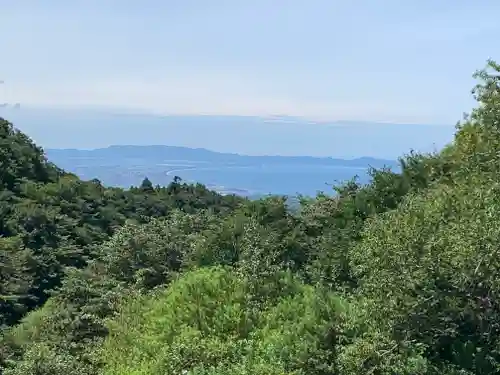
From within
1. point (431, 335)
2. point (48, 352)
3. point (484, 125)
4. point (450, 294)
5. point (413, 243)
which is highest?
point (484, 125)

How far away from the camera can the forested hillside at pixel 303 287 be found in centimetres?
1283

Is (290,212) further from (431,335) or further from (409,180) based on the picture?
(431,335)

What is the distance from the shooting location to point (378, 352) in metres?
12.7

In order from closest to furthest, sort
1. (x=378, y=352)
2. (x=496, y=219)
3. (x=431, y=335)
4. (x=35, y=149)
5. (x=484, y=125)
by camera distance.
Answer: (x=496, y=219) → (x=378, y=352) → (x=431, y=335) → (x=484, y=125) → (x=35, y=149)

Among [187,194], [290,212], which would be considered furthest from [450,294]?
[187,194]

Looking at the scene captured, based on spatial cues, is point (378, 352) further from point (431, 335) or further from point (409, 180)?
point (409, 180)

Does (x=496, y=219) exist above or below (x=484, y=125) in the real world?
below

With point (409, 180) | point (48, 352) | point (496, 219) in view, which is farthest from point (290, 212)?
point (496, 219)

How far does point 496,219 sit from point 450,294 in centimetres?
183

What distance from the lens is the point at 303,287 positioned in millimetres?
18875

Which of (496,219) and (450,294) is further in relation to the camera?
(450,294)

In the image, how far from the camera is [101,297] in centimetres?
2452

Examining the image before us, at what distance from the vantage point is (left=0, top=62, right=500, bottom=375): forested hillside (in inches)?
505

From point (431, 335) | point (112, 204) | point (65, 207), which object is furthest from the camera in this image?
point (112, 204)
